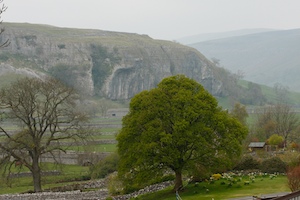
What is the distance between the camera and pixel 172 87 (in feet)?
128

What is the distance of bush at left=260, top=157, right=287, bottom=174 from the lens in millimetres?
43406

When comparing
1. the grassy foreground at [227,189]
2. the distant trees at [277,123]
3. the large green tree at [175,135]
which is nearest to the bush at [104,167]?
the grassy foreground at [227,189]

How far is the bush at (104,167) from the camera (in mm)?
64188

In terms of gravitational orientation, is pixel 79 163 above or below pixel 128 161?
below

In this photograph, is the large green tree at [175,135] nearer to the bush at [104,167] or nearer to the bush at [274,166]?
the bush at [274,166]

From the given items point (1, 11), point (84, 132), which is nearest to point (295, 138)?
point (84, 132)

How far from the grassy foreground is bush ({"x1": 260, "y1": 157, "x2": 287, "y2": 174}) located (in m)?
2.33

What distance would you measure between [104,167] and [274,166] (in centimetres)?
2763

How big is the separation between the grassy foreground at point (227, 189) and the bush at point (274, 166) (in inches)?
91.9

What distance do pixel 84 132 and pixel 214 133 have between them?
17.9m

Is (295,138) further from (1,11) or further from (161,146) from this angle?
(1,11)

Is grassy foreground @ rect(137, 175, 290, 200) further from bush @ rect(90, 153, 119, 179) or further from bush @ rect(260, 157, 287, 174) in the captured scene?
bush @ rect(90, 153, 119, 179)

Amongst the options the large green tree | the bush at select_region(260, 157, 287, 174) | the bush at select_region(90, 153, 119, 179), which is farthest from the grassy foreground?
the bush at select_region(90, 153, 119, 179)

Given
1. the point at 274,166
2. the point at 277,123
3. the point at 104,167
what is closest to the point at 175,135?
the point at 274,166
